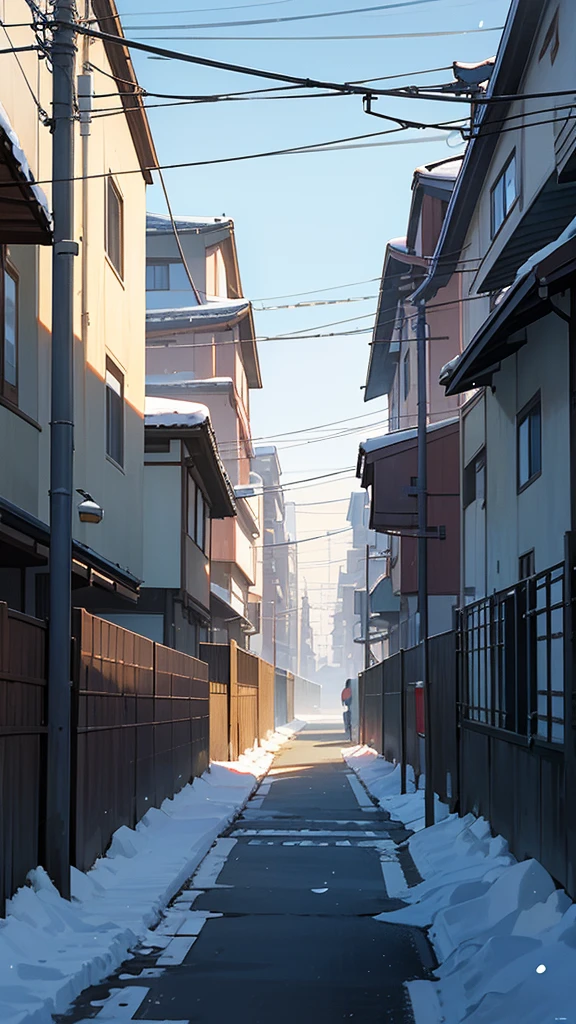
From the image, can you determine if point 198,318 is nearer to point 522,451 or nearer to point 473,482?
point 473,482

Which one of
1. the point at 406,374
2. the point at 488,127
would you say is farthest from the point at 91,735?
the point at 406,374

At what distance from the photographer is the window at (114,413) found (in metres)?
20.6

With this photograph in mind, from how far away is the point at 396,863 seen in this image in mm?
13562

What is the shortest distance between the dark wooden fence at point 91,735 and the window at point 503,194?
844 centimetres

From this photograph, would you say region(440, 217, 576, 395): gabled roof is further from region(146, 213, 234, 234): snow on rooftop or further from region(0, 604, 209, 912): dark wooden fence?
region(146, 213, 234, 234): snow on rooftop

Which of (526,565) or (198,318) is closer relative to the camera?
(526,565)

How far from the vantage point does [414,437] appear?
30562mm

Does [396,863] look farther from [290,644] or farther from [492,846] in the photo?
[290,644]

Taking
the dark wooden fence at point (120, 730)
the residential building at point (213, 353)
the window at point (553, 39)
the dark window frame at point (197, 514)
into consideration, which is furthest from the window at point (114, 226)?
the residential building at point (213, 353)

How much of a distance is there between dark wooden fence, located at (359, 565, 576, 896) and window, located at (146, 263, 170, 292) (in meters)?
35.2

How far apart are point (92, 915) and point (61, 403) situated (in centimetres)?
399

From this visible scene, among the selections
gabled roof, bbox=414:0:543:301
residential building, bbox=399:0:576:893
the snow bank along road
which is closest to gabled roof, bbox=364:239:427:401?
gabled roof, bbox=414:0:543:301

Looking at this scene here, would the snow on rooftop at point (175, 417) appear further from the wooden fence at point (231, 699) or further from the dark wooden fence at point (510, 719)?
the dark wooden fence at point (510, 719)

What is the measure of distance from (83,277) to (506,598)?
9255 mm
